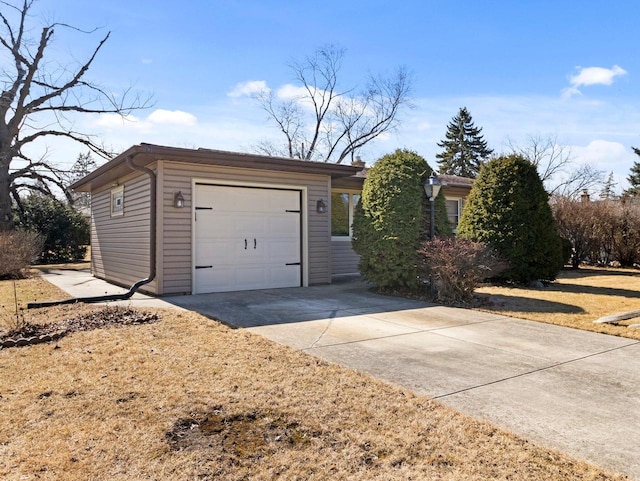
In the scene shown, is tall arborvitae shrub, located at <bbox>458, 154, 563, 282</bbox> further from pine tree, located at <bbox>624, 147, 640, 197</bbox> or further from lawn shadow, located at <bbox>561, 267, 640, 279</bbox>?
pine tree, located at <bbox>624, 147, 640, 197</bbox>

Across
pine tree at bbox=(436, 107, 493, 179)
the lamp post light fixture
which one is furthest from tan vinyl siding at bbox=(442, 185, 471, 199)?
pine tree at bbox=(436, 107, 493, 179)

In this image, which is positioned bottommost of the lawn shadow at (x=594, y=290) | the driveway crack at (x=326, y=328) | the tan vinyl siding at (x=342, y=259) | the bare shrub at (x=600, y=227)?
the driveway crack at (x=326, y=328)

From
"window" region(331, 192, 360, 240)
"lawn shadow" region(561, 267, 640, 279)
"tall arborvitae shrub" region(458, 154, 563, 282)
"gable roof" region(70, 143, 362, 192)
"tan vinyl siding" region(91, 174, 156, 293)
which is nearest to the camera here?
"gable roof" region(70, 143, 362, 192)

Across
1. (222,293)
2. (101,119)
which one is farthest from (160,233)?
(101,119)

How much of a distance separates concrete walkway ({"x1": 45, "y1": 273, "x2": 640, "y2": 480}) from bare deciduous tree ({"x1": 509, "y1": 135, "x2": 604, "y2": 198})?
76.6ft

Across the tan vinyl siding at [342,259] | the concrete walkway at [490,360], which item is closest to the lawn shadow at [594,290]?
the concrete walkway at [490,360]

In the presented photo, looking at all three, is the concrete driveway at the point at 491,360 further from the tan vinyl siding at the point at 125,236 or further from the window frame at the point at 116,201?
the window frame at the point at 116,201

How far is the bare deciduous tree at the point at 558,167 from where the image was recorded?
2609 cm

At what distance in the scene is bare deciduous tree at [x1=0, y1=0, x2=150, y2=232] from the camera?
59.8 ft

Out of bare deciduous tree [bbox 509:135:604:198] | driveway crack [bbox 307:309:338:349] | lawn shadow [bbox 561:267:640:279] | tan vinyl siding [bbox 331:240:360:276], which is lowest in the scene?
driveway crack [bbox 307:309:338:349]

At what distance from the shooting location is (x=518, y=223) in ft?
30.3

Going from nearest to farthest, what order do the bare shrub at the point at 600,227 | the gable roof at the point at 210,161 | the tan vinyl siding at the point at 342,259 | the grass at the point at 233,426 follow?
the grass at the point at 233,426, the gable roof at the point at 210,161, the tan vinyl siding at the point at 342,259, the bare shrub at the point at 600,227

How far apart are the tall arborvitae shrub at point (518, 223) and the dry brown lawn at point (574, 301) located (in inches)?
21.1

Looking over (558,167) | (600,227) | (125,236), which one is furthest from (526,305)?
(558,167)
